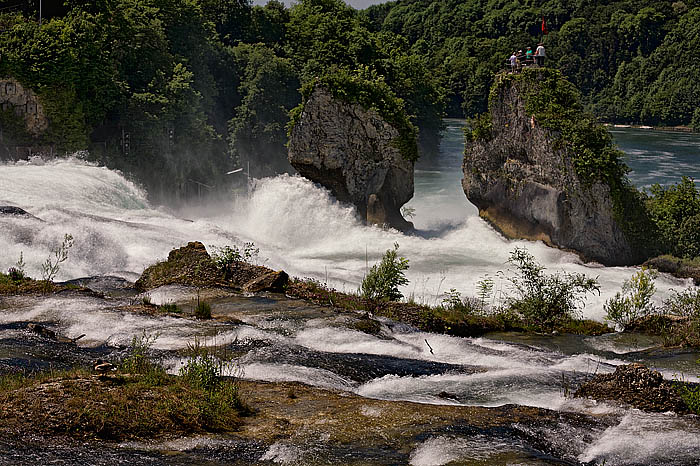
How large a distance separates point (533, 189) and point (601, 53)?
8998cm

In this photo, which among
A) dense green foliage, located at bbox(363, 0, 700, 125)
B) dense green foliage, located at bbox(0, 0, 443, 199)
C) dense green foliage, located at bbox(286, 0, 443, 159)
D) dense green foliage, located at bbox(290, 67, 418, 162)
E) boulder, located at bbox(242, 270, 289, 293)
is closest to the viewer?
boulder, located at bbox(242, 270, 289, 293)

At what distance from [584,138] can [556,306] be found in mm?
13269

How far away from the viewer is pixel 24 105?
35.5 meters

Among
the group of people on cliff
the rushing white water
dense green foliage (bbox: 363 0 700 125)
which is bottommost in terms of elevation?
the rushing white water

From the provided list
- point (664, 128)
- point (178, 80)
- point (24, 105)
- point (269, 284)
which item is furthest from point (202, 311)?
point (664, 128)

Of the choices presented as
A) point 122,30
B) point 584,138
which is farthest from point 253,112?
point 584,138

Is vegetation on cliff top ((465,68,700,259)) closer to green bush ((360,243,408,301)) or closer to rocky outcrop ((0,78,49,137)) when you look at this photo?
green bush ((360,243,408,301))

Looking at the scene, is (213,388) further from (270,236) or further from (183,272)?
(270,236)

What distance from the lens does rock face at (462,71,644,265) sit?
→ 2844cm

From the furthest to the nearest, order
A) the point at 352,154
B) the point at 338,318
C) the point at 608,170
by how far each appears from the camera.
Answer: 1. the point at 352,154
2. the point at 608,170
3. the point at 338,318

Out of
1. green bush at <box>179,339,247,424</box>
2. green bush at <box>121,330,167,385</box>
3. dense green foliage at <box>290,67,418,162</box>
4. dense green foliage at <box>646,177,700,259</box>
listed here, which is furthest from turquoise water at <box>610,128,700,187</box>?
green bush at <box>179,339,247,424</box>

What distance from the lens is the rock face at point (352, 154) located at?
1351 inches

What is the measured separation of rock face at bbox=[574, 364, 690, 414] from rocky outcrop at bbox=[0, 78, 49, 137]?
1268 inches

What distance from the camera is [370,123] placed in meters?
34.4
